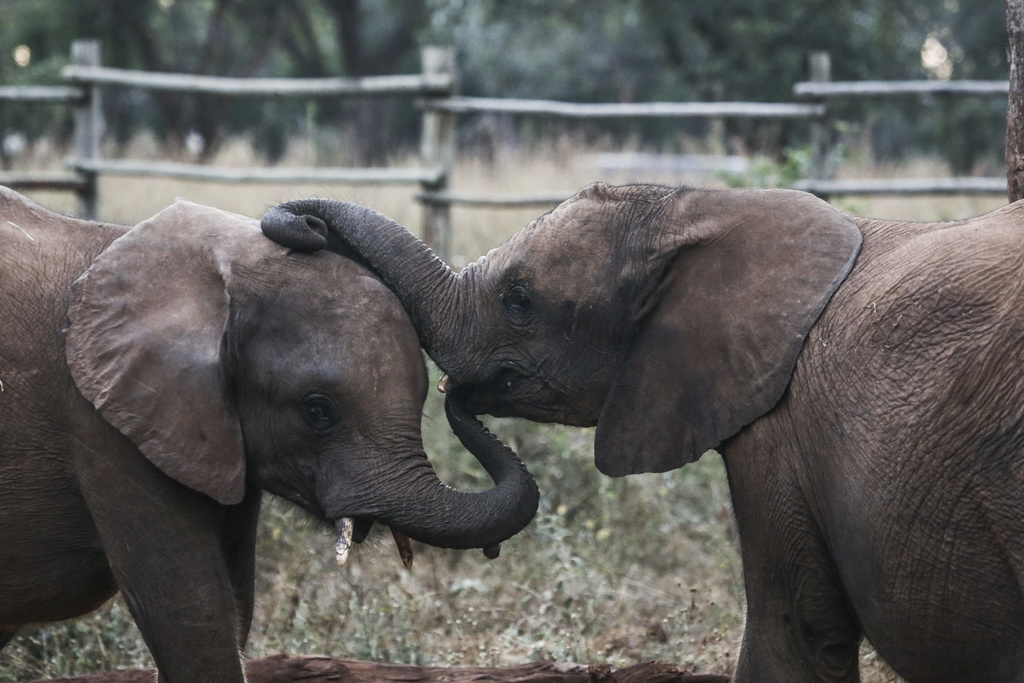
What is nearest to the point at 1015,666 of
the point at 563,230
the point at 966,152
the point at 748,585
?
the point at 748,585

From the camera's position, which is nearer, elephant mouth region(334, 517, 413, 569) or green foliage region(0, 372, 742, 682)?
elephant mouth region(334, 517, 413, 569)

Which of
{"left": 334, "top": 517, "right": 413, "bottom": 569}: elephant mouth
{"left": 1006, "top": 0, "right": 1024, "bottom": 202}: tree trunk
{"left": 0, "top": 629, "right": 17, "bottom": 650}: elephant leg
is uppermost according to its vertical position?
{"left": 1006, "top": 0, "right": 1024, "bottom": 202}: tree trunk

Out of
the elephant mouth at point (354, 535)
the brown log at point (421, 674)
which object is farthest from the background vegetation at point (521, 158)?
the brown log at point (421, 674)

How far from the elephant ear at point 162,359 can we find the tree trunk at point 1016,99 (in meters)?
2.65

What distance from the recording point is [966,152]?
2250 centimetres

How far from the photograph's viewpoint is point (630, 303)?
3631mm

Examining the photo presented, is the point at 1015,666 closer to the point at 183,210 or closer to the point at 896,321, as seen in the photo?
the point at 896,321

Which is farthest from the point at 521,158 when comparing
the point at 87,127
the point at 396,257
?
the point at 396,257

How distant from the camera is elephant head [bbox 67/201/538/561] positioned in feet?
10.8

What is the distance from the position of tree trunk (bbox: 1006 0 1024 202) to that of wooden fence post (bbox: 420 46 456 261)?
6311 millimetres

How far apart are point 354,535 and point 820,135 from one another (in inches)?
293

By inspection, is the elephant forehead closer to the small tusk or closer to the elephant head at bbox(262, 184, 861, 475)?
the elephant head at bbox(262, 184, 861, 475)

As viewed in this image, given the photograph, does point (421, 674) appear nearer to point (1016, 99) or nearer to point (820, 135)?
point (1016, 99)

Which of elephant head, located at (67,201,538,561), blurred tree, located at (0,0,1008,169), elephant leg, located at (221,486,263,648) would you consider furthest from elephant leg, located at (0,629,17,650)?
blurred tree, located at (0,0,1008,169)
